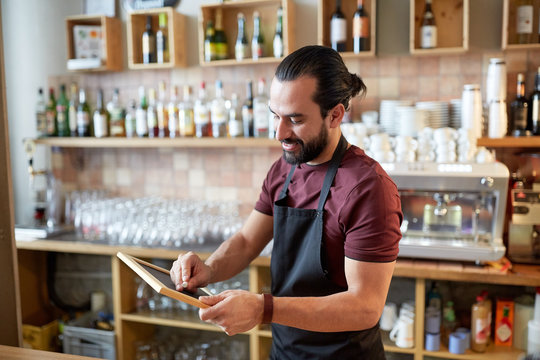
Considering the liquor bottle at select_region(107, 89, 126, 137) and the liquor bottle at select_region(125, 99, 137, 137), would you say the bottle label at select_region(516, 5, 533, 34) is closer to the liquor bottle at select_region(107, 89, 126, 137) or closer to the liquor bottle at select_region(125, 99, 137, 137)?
the liquor bottle at select_region(125, 99, 137, 137)

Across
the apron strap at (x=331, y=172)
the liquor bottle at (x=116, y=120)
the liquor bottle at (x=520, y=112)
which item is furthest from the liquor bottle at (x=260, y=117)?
the apron strap at (x=331, y=172)

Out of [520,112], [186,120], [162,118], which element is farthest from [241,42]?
[520,112]

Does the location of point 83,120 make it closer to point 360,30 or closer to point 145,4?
point 145,4

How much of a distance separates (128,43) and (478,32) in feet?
7.25

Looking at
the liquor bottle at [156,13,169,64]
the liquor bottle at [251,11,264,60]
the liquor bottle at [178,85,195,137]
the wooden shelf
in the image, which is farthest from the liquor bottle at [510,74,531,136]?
the liquor bottle at [156,13,169,64]

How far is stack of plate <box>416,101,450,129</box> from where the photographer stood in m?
3.08

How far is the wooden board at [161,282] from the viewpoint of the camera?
4.58 ft

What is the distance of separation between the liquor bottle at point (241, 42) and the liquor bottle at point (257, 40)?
1.9 inches

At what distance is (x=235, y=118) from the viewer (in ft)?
11.5

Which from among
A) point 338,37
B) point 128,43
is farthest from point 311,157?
point 128,43

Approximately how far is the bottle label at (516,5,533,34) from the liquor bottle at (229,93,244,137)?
1.69 meters

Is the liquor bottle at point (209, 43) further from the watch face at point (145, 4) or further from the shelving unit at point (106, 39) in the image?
the shelving unit at point (106, 39)

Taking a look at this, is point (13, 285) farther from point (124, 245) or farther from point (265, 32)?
point (265, 32)

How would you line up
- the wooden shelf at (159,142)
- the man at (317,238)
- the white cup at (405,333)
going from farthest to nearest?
1. the wooden shelf at (159,142)
2. the white cup at (405,333)
3. the man at (317,238)
